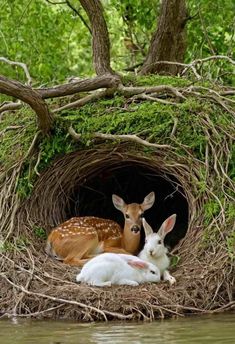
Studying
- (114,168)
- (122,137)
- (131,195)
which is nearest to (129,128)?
(122,137)

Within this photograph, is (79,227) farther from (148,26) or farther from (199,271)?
(148,26)

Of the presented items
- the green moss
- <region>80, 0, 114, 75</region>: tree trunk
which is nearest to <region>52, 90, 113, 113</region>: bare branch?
the green moss

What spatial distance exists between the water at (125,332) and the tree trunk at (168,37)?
567 centimetres

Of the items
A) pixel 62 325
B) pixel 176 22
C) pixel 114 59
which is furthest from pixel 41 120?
pixel 114 59

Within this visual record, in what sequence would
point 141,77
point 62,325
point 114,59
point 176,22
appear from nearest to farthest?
point 62,325 → point 141,77 → point 176,22 → point 114,59

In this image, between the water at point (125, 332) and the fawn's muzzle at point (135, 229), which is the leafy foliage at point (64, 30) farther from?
the water at point (125, 332)

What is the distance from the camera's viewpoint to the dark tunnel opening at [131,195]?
1382 cm

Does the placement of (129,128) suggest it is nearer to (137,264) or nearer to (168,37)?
(137,264)

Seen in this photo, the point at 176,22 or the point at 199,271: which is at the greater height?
the point at 176,22

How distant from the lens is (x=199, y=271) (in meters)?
11.1

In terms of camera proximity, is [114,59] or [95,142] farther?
[114,59]

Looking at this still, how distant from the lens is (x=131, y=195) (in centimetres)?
1441

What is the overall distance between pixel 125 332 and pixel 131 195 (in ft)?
16.1

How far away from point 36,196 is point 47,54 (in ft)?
20.4
